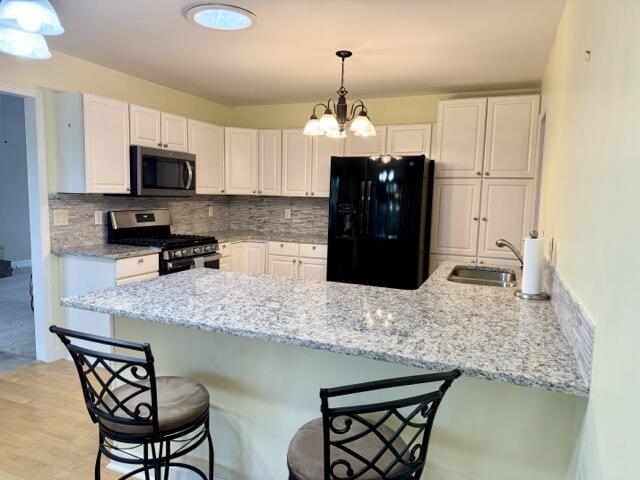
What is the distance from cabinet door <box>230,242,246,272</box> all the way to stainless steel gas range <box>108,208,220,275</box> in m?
0.37

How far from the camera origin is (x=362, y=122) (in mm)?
2541

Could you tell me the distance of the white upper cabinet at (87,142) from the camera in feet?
10.4

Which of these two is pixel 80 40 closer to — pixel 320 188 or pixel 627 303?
pixel 320 188

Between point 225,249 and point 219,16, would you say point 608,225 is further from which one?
point 225,249

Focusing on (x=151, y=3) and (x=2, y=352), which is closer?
(x=151, y=3)

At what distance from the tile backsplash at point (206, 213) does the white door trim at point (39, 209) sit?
6.1 inches

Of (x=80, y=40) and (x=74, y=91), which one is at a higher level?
(x=80, y=40)

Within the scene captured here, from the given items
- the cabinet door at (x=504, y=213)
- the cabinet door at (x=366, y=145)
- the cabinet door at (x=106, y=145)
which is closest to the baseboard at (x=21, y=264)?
the cabinet door at (x=106, y=145)

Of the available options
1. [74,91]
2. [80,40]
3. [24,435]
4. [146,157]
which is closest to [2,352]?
[24,435]

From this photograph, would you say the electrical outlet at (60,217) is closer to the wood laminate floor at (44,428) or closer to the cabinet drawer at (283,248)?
the wood laminate floor at (44,428)

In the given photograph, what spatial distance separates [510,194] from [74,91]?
3.67m

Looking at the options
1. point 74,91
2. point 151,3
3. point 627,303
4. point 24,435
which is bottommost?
point 24,435

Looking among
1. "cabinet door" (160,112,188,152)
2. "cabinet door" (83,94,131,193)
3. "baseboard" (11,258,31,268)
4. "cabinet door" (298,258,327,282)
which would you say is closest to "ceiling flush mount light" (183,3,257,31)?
"cabinet door" (83,94,131,193)

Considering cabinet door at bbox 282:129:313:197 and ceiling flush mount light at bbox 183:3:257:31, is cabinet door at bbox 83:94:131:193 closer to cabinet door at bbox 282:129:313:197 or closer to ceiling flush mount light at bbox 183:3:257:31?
ceiling flush mount light at bbox 183:3:257:31
